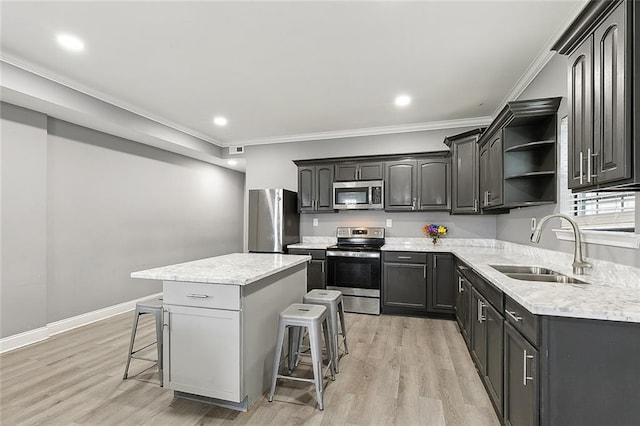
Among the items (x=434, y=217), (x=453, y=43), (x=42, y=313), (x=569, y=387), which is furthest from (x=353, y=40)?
(x=42, y=313)

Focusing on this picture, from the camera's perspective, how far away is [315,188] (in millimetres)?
5090

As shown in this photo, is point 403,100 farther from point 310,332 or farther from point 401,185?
point 310,332

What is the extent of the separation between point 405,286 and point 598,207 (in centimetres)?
247

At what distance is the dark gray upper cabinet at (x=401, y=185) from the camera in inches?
183

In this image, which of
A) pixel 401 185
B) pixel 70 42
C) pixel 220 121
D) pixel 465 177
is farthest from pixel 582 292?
pixel 220 121

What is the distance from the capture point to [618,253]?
188 centimetres

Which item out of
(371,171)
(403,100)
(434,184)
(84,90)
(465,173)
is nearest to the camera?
(84,90)

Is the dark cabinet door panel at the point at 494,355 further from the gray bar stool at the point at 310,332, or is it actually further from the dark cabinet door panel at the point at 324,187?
the dark cabinet door panel at the point at 324,187

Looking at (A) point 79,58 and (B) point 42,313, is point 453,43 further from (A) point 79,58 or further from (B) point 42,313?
(B) point 42,313

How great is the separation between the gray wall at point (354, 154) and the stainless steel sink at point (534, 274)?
214 cm

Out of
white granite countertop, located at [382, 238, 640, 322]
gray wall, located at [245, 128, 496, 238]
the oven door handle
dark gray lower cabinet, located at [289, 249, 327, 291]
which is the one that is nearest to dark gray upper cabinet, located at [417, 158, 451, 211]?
gray wall, located at [245, 128, 496, 238]

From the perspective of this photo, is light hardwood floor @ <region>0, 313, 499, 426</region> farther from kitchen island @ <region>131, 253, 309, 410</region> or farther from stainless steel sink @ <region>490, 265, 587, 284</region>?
stainless steel sink @ <region>490, 265, 587, 284</region>

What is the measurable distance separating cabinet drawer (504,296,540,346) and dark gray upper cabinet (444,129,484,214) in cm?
237

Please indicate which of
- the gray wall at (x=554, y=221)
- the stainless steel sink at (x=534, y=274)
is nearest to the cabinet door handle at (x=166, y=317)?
the stainless steel sink at (x=534, y=274)
